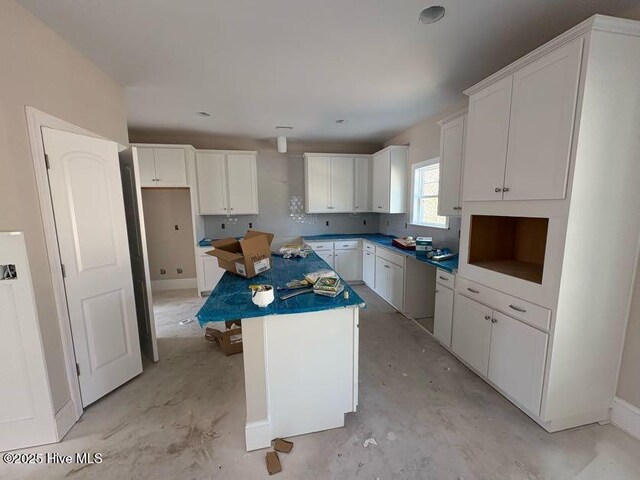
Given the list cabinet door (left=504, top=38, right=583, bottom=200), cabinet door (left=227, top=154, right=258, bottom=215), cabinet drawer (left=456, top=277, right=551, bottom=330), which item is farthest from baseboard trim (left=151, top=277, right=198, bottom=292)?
cabinet door (left=504, top=38, right=583, bottom=200)

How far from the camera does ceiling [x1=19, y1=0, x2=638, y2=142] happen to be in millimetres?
1576

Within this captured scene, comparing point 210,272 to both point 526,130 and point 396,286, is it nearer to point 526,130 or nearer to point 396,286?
point 396,286

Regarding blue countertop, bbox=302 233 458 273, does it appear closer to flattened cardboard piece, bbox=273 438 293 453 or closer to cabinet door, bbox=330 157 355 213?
cabinet door, bbox=330 157 355 213

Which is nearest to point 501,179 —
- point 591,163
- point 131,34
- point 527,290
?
point 591,163

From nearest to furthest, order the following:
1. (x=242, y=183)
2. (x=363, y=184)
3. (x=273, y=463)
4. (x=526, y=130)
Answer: (x=273, y=463), (x=526, y=130), (x=242, y=183), (x=363, y=184)

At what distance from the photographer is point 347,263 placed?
476 cm

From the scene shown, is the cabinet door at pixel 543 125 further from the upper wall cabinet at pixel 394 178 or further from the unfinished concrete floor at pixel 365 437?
Answer: the upper wall cabinet at pixel 394 178

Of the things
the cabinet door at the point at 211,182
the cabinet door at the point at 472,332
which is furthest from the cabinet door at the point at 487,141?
the cabinet door at the point at 211,182

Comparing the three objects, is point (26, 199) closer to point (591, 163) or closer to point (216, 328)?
point (216, 328)

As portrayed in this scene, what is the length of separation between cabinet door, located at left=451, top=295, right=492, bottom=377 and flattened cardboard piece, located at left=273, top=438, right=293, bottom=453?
1.63 metres

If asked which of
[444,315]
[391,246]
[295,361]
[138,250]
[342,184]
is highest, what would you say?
[342,184]

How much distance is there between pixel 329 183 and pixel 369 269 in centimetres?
166

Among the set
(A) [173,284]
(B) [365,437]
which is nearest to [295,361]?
(B) [365,437]

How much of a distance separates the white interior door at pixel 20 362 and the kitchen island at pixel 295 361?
3.45ft
